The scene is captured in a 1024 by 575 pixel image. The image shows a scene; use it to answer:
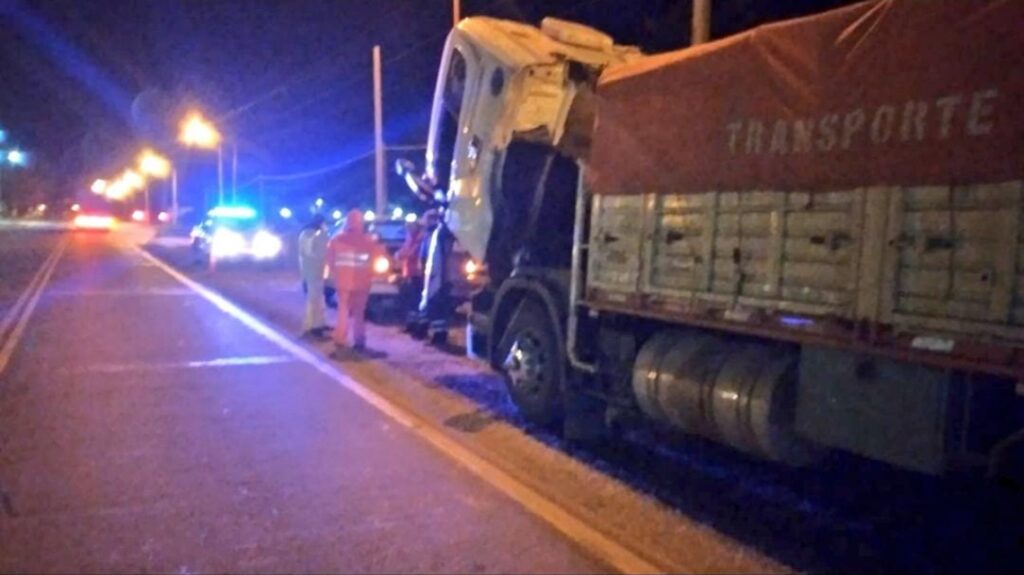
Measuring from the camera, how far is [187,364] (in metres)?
13.3

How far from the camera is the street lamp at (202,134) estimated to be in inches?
2004

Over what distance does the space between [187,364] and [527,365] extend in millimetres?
4852

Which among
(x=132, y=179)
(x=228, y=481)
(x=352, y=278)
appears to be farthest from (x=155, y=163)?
(x=228, y=481)

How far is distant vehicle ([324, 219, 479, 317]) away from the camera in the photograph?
12.5m

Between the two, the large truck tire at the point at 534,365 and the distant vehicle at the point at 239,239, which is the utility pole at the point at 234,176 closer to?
the distant vehicle at the point at 239,239

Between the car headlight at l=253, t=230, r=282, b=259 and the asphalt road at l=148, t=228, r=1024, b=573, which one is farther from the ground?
the car headlight at l=253, t=230, r=282, b=259

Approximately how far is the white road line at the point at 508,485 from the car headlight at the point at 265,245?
20.1 meters

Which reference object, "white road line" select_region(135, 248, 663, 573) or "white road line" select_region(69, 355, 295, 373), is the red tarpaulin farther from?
"white road line" select_region(69, 355, 295, 373)

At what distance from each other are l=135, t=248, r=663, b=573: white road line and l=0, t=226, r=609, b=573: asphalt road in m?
0.09

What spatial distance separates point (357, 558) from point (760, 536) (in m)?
2.27

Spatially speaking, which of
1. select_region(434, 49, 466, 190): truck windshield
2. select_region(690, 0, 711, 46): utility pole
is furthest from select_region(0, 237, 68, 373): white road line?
select_region(690, 0, 711, 46): utility pole

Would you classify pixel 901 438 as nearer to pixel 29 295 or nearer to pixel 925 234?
pixel 925 234

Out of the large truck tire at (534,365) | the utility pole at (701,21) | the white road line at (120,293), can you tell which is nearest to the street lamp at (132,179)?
the white road line at (120,293)

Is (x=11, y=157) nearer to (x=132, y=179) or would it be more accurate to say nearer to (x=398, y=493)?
(x=132, y=179)
